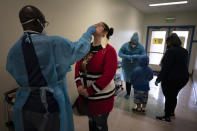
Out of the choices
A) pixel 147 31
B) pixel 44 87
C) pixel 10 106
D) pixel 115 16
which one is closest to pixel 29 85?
pixel 44 87

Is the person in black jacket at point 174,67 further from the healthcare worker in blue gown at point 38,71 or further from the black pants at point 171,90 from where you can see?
the healthcare worker in blue gown at point 38,71

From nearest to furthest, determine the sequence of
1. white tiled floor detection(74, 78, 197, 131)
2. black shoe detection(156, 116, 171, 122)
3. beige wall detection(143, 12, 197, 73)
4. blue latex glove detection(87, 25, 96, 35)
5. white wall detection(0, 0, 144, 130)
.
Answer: blue latex glove detection(87, 25, 96, 35)
white wall detection(0, 0, 144, 130)
white tiled floor detection(74, 78, 197, 131)
black shoe detection(156, 116, 171, 122)
beige wall detection(143, 12, 197, 73)

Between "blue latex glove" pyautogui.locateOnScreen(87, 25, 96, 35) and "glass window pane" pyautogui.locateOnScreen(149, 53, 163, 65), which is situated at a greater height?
"blue latex glove" pyautogui.locateOnScreen(87, 25, 96, 35)

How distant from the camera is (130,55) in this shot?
2678 millimetres

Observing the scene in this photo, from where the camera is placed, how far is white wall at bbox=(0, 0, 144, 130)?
4.50ft

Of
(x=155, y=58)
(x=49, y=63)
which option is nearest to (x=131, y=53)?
(x=49, y=63)

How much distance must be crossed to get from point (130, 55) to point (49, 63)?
2.13 metres

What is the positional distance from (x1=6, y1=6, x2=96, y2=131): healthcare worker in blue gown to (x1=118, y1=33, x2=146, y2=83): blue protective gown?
1914 millimetres

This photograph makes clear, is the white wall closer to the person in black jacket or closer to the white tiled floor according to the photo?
the white tiled floor

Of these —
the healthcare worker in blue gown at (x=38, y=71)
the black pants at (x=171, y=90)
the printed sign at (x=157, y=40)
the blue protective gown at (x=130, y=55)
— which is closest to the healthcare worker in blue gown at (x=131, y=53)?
the blue protective gown at (x=130, y=55)

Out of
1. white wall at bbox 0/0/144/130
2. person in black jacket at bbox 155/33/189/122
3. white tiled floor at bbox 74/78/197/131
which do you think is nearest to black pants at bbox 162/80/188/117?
person in black jacket at bbox 155/33/189/122

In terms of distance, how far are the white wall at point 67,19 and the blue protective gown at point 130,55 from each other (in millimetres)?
842

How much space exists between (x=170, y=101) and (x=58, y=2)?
229 centimetres

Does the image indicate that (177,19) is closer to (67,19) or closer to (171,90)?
(171,90)
